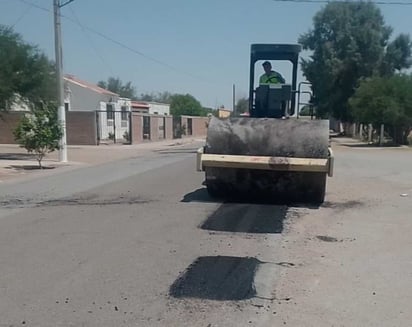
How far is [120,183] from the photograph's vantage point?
1772 cm

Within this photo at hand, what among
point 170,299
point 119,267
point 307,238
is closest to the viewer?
point 170,299

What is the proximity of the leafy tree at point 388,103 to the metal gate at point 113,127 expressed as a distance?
18219 millimetres

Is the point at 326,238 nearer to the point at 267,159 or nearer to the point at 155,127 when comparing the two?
the point at 267,159

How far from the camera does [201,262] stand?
25.5 ft

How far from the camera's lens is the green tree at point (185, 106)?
116750 mm

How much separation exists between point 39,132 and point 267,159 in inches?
591

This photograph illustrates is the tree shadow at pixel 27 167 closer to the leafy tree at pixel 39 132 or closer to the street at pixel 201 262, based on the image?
the leafy tree at pixel 39 132

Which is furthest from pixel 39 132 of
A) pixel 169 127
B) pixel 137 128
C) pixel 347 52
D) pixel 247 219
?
pixel 347 52

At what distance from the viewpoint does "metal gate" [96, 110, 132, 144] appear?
174 feet

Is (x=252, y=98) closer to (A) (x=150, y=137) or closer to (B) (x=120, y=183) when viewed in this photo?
(B) (x=120, y=183)

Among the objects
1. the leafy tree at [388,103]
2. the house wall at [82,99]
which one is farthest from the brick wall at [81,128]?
the leafy tree at [388,103]

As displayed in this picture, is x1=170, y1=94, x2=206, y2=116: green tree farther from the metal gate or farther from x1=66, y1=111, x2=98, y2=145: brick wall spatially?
x1=66, y1=111, x2=98, y2=145: brick wall

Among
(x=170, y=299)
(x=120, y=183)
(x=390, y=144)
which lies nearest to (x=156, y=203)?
Result: (x=120, y=183)

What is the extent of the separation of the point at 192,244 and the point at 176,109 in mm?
109459
